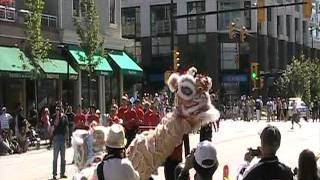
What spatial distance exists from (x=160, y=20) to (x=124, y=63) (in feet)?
104

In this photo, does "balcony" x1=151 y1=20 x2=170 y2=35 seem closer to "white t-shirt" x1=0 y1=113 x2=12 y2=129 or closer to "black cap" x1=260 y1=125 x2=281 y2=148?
"white t-shirt" x1=0 y1=113 x2=12 y2=129

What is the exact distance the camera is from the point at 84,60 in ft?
116

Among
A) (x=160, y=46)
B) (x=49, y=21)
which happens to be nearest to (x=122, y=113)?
(x=49, y=21)

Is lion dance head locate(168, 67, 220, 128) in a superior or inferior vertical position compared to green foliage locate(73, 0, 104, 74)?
inferior

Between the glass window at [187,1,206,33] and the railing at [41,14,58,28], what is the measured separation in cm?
3428

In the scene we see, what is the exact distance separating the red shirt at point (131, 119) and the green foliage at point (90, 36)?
64.5 ft

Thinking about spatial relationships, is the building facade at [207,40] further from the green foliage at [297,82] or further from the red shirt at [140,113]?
the red shirt at [140,113]

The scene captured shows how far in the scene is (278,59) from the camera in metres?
79.5

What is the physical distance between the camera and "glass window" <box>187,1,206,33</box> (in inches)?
2719

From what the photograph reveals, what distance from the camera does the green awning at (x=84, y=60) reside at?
35.6m

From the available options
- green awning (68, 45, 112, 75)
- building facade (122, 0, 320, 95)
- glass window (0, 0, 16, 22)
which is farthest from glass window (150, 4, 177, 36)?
glass window (0, 0, 16, 22)

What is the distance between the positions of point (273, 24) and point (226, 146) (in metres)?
54.0

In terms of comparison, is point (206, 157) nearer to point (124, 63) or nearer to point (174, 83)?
point (174, 83)

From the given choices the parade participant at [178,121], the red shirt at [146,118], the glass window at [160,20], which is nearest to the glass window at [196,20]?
the glass window at [160,20]
